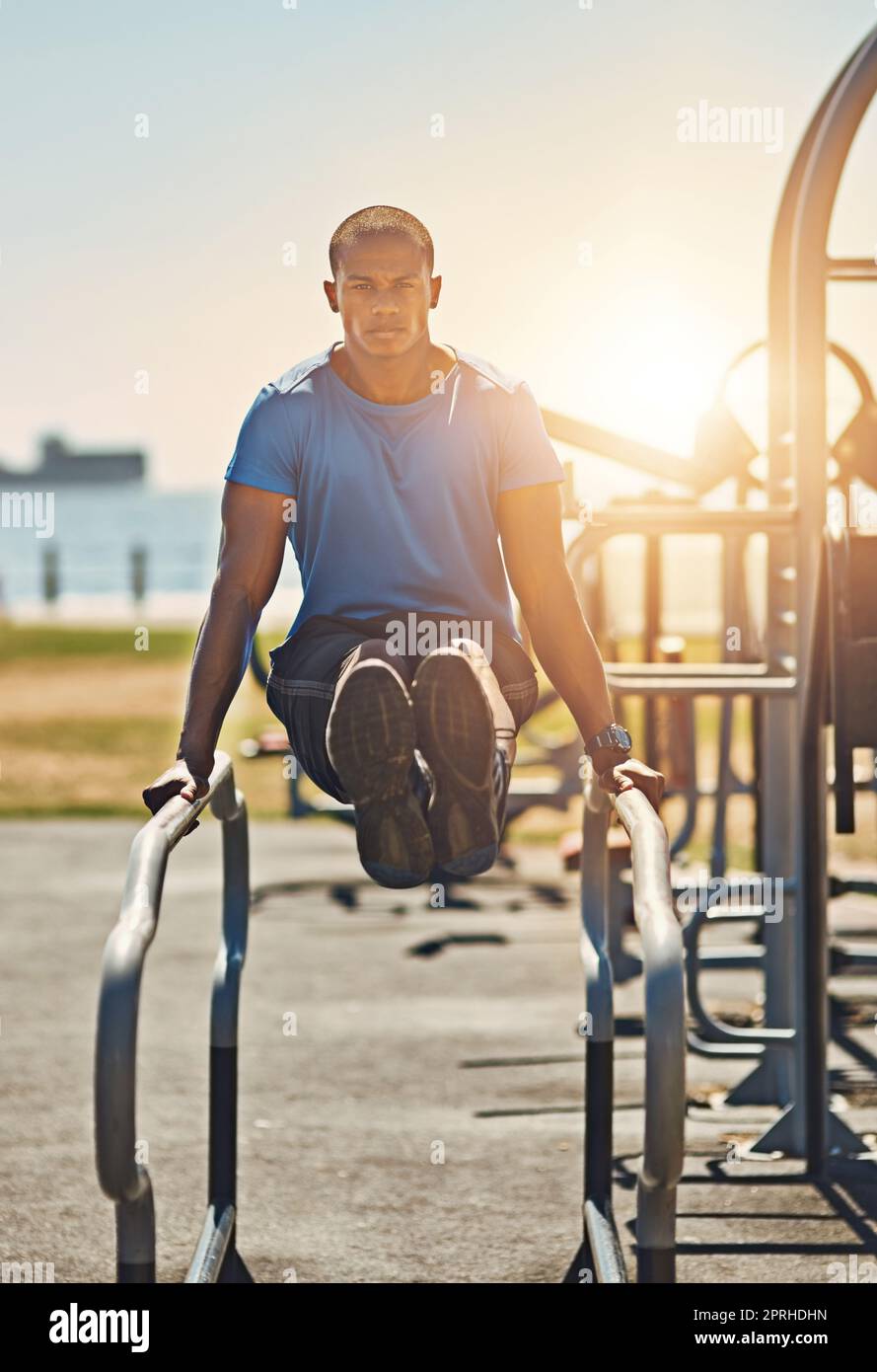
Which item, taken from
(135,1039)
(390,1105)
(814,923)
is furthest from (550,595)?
(390,1105)

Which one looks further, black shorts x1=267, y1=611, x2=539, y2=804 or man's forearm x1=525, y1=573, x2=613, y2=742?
man's forearm x1=525, y1=573, x2=613, y2=742

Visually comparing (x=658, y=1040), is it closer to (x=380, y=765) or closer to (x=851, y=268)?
(x=380, y=765)

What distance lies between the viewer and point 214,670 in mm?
2879

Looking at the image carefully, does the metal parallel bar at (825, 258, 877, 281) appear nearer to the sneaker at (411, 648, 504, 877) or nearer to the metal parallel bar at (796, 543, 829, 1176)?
the metal parallel bar at (796, 543, 829, 1176)

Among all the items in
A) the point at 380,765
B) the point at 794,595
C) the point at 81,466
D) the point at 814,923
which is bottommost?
the point at 814,923

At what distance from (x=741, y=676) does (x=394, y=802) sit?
232 cm

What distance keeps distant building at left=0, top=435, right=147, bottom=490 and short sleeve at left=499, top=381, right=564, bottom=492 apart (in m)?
97.7

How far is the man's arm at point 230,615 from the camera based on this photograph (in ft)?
9.40

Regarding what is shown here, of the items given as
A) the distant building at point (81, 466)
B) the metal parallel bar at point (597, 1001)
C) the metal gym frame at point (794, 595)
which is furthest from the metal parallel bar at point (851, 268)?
the distant building at point (81, 466)

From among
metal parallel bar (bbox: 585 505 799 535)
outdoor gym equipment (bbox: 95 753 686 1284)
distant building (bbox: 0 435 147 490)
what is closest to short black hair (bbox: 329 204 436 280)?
outdoor gym equipment (bbox: 95 753 686 1284)

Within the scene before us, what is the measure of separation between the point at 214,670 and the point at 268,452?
36cm

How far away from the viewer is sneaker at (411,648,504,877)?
2.74m

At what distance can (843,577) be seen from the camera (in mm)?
4355
